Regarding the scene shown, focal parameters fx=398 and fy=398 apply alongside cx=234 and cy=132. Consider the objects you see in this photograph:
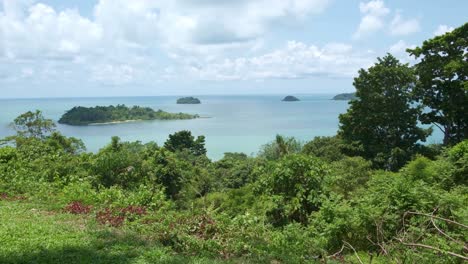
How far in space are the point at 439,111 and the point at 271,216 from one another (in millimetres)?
17616

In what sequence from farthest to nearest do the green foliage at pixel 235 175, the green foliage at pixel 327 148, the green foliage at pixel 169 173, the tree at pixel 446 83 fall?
the green foliage at pixel 235 175, the green foliage at pixel 327 148, the tree at pixel 446 83, the green foliage at pixel 169 173

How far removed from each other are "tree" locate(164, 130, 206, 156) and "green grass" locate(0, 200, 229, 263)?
39203mm

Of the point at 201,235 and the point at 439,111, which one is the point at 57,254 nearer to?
the point at 201,235

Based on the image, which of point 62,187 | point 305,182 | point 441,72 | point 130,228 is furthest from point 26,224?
point 441,72

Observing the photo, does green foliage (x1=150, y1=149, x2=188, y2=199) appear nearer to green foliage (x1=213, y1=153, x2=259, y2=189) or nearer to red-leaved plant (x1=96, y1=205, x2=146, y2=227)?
red-leaved plant (x1=96, y1=205, x2=146, y2=227)

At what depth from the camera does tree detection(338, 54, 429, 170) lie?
21.7 m

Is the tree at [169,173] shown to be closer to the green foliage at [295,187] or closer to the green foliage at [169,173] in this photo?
the green foliage at [169,173]

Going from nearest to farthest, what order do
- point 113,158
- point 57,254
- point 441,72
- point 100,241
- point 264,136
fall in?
1. point 57,254
2. point 100,241
3. point 113,158
4. point 441,72
5. point 264,136

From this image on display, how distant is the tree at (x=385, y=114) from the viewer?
2170cm

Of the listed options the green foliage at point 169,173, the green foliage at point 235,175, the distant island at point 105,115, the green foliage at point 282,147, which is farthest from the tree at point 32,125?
the distant island at point 105,115

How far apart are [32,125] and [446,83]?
28.5 metres

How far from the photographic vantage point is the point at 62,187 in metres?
8.85

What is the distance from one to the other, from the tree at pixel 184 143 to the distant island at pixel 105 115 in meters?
68.5

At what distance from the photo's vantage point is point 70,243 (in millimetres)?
4953
